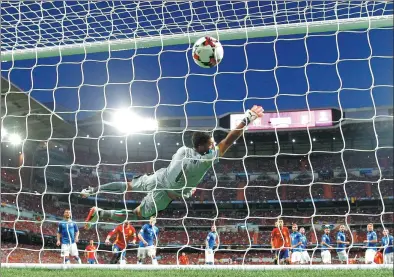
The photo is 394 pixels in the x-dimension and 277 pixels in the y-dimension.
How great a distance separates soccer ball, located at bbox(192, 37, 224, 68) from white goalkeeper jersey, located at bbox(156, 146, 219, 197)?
870 mm

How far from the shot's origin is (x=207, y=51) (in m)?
4.23

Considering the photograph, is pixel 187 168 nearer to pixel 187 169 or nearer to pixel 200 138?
pixel 187 169

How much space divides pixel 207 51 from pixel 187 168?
44.5 inches

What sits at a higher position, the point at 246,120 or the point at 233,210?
the point at 246,120

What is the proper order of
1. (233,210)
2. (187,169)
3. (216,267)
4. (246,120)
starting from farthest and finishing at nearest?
(233,210) < (187,169) < (246,120) < (216,267)

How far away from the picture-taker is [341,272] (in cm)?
354

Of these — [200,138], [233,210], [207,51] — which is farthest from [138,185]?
[233,210]

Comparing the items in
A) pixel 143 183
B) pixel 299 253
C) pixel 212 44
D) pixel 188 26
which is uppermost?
pixel 188 26

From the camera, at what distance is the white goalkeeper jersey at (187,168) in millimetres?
4074

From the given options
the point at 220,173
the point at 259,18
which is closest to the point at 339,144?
the point at 220,173

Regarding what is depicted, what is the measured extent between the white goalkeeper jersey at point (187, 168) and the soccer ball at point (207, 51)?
870 millimetres

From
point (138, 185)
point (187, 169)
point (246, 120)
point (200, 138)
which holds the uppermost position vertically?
point (246, 120)

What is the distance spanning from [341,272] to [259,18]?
2.63m

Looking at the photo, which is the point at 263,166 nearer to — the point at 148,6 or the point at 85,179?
the point at 85,179
